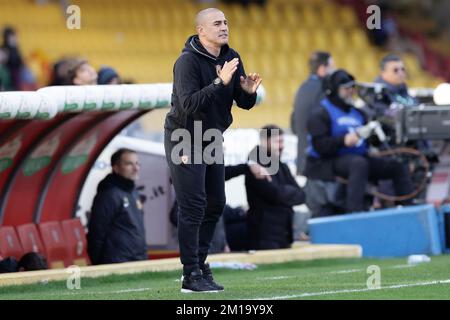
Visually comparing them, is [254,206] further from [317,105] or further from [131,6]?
[131,6]

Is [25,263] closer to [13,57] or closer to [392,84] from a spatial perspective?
[392,84]

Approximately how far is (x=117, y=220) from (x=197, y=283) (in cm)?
314

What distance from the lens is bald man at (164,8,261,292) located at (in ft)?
28.8

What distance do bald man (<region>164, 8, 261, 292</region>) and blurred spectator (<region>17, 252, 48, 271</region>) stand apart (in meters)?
2.66

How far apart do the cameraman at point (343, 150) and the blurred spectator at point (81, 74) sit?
8.35 feet

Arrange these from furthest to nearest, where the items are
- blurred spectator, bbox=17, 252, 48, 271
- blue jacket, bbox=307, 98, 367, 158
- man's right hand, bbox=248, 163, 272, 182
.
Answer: blue jacket, bbox=307, 98, 367, 158 → man's right hand, bbox=248, 163, 272, 182 → blurred spectator, bbox=17, 252, 48, 271

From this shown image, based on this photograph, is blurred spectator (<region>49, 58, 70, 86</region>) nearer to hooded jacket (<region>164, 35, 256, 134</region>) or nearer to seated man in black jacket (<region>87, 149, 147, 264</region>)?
seated man in black jacket (<region>87, 149, 147, 264</region>)

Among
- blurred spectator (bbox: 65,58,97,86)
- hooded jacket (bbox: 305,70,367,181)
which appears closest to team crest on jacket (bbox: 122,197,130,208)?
blurred spectator (bbox: 65,58,97,86)

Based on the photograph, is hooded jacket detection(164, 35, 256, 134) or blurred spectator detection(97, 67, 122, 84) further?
blurred spectator detection(97, 67, 122, 84)

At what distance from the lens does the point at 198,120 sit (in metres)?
8.80

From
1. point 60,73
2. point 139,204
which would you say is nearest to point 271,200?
point 139,204

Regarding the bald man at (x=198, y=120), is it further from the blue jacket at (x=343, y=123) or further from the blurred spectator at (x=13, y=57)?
the blurred spectator at (x=13, y=57)

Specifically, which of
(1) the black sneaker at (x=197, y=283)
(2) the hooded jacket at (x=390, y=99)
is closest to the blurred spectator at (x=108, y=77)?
(2) the hooded jacket at (x=390, y=99)

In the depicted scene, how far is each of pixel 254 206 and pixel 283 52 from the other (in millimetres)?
13014
